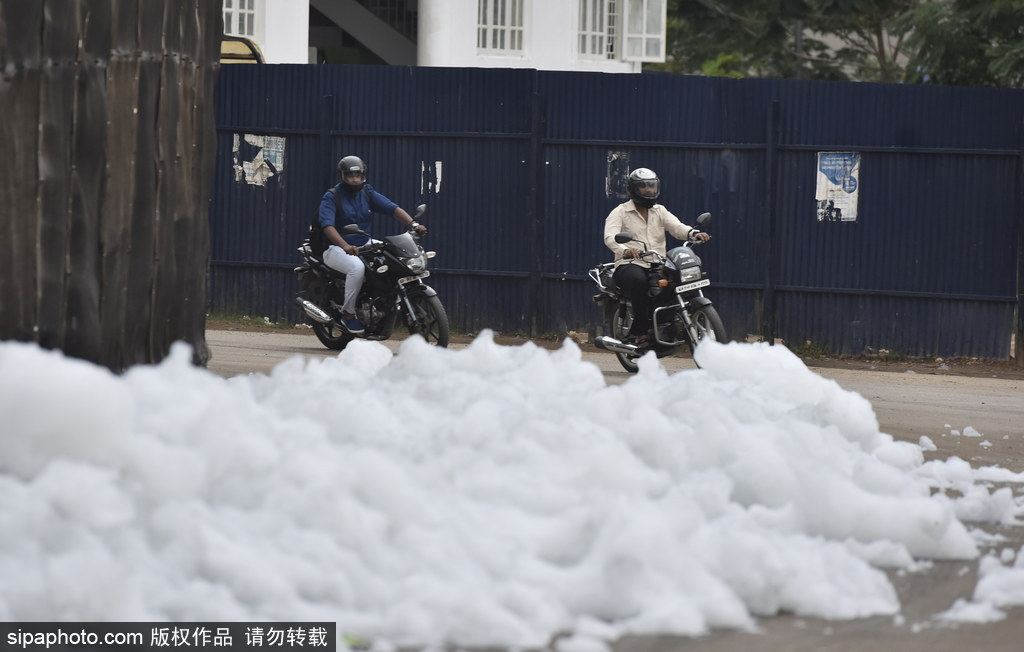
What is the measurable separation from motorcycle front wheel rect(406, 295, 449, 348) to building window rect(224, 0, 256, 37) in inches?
491

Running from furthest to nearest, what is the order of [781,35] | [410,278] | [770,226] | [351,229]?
[781,35] → [770,226] → [410,278] → [351,229]

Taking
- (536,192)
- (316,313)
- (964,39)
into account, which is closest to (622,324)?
(316,313)

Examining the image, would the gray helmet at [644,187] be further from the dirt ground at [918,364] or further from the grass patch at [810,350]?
the grass patch at [810,350]

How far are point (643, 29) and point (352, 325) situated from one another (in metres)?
15.7

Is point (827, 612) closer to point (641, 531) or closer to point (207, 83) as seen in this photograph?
point (641, 531)

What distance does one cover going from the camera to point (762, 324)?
624 inches

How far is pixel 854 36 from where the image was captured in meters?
44.7

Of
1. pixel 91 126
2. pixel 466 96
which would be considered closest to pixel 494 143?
pixel 466 96

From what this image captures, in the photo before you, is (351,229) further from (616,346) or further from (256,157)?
(256,157)

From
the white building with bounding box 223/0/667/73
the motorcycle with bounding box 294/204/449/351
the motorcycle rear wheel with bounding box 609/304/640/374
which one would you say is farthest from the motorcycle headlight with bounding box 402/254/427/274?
the white building with bounding box 223/0/667/73

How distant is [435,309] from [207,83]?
5.82 m

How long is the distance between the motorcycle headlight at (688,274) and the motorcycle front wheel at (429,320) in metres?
2.10

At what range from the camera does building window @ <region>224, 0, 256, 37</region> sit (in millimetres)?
25328

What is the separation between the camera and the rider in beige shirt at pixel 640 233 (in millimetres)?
13031
